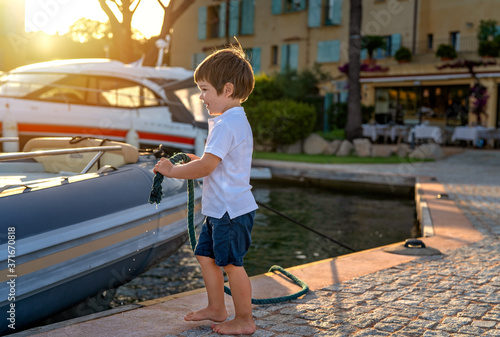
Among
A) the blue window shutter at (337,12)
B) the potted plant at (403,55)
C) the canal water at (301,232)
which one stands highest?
the blue window shutter at (337,12)

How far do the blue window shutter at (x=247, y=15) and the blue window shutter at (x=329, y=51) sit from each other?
4700mm

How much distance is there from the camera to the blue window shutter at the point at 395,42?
27.7 m

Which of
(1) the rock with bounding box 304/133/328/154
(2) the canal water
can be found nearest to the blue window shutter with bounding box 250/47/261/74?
(1) the rock with bounding box 304/133/328/154

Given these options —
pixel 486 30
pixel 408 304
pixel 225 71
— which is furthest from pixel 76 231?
pixel 486 30

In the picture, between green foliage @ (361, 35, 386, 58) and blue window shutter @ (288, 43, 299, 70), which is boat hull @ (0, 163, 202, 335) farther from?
blue window shutter @ (288, 43, 299, 70)

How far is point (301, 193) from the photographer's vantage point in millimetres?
12117

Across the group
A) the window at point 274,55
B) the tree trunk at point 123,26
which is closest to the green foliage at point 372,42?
the window at point 274,55

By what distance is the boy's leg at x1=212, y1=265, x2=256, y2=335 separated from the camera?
3.08m

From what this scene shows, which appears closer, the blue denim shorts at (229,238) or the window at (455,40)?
the blue denim shorts at (229,238)

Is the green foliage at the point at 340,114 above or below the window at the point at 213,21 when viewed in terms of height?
below

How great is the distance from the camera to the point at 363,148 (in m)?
19.1

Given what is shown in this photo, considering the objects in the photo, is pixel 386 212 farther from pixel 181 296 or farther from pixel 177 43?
pixel 177 43

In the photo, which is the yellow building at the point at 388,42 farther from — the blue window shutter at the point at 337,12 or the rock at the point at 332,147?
the rock at the point at 332,147

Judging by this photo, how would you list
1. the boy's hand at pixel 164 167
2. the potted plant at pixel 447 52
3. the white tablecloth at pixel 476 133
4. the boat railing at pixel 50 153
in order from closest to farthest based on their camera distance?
the boy's hand at pixel 164 167 → the boat railing at pixel 50 153 → the white tablecloth at pixel 476 133 → the potted plant at pixel 447 52
